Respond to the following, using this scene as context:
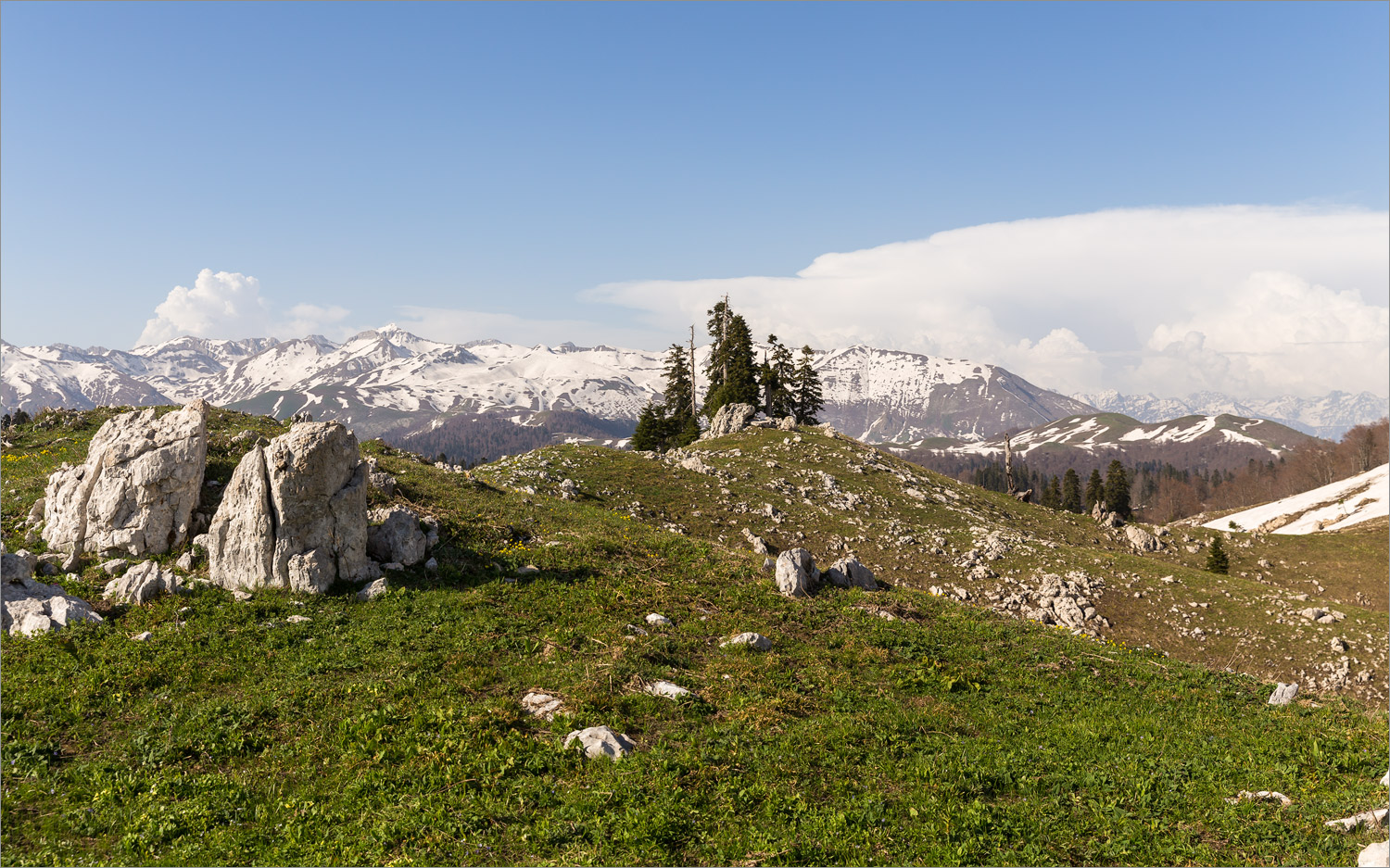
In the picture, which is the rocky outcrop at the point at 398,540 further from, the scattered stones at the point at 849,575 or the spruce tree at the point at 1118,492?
the spruce tree at the point at 1118,492

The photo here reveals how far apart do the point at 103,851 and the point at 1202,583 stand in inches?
2091

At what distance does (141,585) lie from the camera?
1852cm

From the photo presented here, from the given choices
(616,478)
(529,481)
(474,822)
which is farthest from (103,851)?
(616,478)

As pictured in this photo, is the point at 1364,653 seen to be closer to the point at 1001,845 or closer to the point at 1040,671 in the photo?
the point at 1040,671

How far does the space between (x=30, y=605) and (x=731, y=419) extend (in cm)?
6702

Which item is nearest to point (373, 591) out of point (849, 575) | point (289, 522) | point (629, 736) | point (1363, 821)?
point (289, 522)

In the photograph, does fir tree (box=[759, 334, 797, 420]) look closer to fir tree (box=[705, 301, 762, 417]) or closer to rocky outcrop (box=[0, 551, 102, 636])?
fir tree (box=[705, 301, 762, 417])

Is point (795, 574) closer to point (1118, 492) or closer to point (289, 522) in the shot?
point (289, 522)

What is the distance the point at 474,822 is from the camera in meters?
11.0

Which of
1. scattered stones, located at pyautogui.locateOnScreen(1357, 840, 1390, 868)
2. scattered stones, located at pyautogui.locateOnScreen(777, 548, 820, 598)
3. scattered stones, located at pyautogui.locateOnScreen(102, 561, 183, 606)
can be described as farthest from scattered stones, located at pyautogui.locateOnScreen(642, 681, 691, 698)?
scattered stones, located at pyautogui.locateOnScreen(102, 561, 183, 606)

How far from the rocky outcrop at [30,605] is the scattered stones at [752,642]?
16.7 m

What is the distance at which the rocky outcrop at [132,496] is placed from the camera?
20.9m

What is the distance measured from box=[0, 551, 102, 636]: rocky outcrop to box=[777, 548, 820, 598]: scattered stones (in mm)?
20162

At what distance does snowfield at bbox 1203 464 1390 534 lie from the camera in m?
85.0
